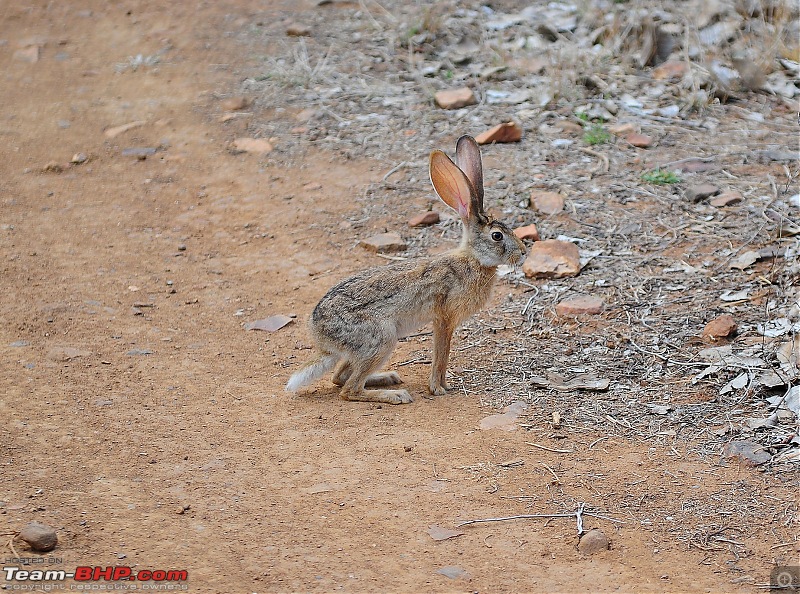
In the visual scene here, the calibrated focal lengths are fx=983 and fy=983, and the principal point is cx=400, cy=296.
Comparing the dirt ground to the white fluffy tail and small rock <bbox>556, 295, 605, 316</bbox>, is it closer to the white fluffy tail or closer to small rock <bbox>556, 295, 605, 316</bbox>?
the white fluffy tail

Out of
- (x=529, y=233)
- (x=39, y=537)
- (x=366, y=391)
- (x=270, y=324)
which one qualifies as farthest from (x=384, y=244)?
(x=39, y=537)

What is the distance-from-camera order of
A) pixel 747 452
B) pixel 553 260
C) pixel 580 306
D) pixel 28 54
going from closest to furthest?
pixel 747 452 < pixel 580 306 < pixel 553 260 < pixel 28 54

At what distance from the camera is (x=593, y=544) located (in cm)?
412

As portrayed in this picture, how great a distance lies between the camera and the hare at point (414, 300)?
5699 millimetres

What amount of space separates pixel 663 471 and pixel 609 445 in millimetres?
370

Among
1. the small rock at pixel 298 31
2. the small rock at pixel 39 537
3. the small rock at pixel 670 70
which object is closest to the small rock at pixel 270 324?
the small rock at pixel 39 537

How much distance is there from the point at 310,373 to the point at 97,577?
2.08 metres

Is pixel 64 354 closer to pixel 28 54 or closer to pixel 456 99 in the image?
pixel 456 99

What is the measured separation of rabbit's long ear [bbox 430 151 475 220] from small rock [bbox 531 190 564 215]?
5.81ft

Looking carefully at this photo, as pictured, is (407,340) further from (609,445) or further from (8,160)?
(8,160)

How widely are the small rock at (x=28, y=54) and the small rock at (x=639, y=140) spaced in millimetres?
6993

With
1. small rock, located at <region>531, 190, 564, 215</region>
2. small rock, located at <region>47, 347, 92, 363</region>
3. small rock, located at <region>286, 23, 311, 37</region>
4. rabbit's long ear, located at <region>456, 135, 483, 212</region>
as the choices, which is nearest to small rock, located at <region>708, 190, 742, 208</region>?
small rock, located at <region>531, 190, 564, 215</region>

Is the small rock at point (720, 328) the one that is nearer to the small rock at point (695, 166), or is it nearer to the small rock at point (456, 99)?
the small rock at point (695, 166)

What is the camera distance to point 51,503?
4.39 meters
